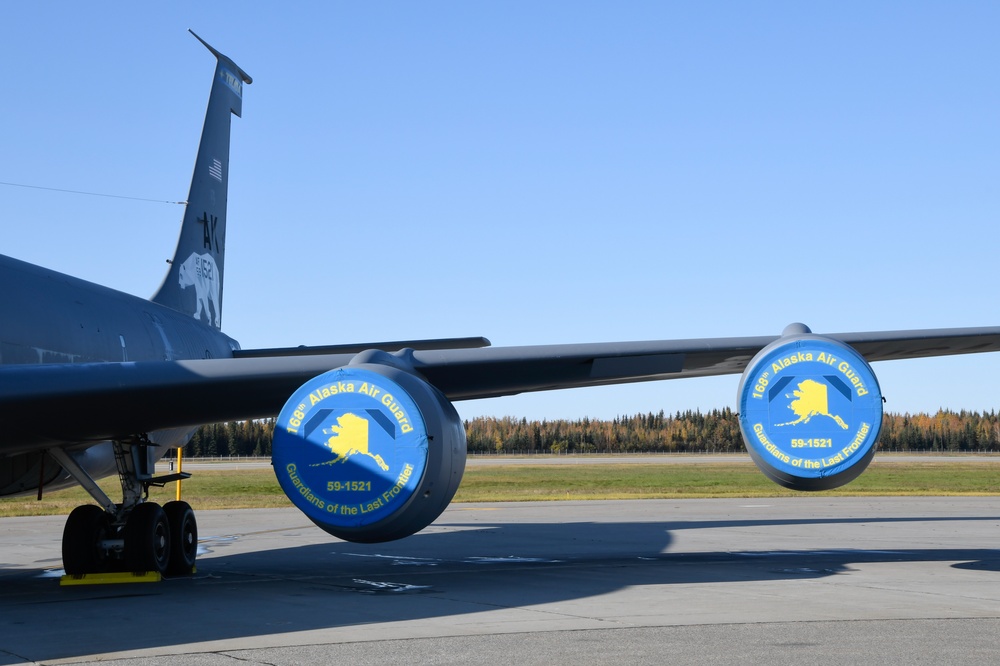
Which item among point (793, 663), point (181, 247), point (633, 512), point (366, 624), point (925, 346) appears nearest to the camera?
point (793, 663)

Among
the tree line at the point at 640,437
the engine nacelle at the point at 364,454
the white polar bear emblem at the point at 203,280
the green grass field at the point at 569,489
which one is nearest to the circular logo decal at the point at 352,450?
the engine nacelle at the point at 364,454

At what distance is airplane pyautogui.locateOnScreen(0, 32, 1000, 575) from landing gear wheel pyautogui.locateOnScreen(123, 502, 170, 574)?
22 millimetres

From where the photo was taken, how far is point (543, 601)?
10633 mm

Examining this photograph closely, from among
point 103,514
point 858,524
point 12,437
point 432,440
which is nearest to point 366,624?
point 432,440

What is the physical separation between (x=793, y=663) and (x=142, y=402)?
6.39 metres

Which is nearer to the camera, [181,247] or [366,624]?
[366,624]

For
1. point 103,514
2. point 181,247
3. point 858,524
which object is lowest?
point 858,524

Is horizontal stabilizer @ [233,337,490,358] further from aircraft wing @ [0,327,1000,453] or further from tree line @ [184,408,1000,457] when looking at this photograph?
tree line @ [184,408,1000,457]

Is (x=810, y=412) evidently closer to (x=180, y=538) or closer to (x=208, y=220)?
(x=180, y=538)

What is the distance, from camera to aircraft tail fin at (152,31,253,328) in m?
18.2

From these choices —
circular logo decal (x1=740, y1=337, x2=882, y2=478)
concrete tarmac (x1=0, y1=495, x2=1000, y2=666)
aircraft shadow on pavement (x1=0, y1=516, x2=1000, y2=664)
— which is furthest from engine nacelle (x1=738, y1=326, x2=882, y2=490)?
aircraft shadow on pavement (x1=0, y1=516, x2=1000, y2=664)

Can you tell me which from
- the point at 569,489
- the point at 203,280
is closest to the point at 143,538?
the point at 203,280

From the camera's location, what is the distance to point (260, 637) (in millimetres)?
8484

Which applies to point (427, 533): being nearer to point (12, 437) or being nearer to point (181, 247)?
point (181, 247)
